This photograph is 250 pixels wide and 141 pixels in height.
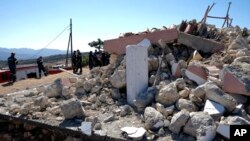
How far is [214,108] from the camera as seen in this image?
3.68 meters

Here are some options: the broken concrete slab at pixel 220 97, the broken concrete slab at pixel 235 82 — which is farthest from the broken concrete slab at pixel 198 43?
the broken concrete slab at pixel 220 97

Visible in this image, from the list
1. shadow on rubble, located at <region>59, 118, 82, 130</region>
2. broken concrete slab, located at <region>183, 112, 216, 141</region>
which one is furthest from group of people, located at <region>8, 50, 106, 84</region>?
broken concrete slab, located at <region>183, 112, 216, 141</region>

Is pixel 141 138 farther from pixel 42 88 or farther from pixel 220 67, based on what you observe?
pixel 42 88

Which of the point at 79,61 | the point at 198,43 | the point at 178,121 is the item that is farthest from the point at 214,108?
the point at 79,61

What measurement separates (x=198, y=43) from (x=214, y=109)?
223 centimetres

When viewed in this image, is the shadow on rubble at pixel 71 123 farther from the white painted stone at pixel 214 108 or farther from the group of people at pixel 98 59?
the group of people at pixel 98 59

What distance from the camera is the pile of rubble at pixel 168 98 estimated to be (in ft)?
11.8

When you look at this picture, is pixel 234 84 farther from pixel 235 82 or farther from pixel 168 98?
pixel 168 98

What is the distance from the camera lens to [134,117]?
14.1ft

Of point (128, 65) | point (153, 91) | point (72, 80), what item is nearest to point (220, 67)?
point (153, 91)

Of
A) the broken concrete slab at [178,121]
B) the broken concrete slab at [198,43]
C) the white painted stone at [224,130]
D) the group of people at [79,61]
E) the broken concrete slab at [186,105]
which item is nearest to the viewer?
the white painted stone at [224,130]

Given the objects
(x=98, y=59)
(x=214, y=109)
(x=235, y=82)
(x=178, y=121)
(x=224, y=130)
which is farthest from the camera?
(x=98, y=59)

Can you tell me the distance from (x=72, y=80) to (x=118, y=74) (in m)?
1.62

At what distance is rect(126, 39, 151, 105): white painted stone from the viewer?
4785mm
